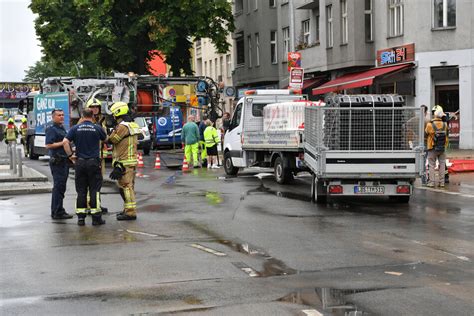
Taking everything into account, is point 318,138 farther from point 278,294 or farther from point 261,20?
point 261,20

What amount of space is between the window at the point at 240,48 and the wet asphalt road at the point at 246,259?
39186 mm

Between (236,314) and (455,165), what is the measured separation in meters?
16.6

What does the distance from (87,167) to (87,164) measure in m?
0.05

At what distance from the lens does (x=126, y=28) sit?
145 ft

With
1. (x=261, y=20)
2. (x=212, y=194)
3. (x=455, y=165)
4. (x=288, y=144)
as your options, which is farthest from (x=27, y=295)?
(x=261, y=20)

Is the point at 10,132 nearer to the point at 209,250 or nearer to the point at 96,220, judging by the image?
the point at 96,220

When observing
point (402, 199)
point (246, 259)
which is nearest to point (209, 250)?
point (246, 259)

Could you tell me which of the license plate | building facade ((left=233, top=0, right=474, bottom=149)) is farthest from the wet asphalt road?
building facade ((left=233, top=0, right=474, bottom=149))

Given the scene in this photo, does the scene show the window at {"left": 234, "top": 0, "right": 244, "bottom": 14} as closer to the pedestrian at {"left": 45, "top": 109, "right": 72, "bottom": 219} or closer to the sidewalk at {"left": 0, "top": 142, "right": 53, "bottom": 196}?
the sidewalk at {"left": 0, "top": 142, "right": 53, "bottom": 196}

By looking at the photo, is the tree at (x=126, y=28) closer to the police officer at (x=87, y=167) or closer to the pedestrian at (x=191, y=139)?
the pedestrian at (x=191, y=139)

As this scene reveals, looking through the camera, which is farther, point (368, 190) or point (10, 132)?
point (10, 132)

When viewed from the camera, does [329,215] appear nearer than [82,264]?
No

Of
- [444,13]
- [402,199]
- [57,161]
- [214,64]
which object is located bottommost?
[402,199]

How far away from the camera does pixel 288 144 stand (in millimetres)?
18828
